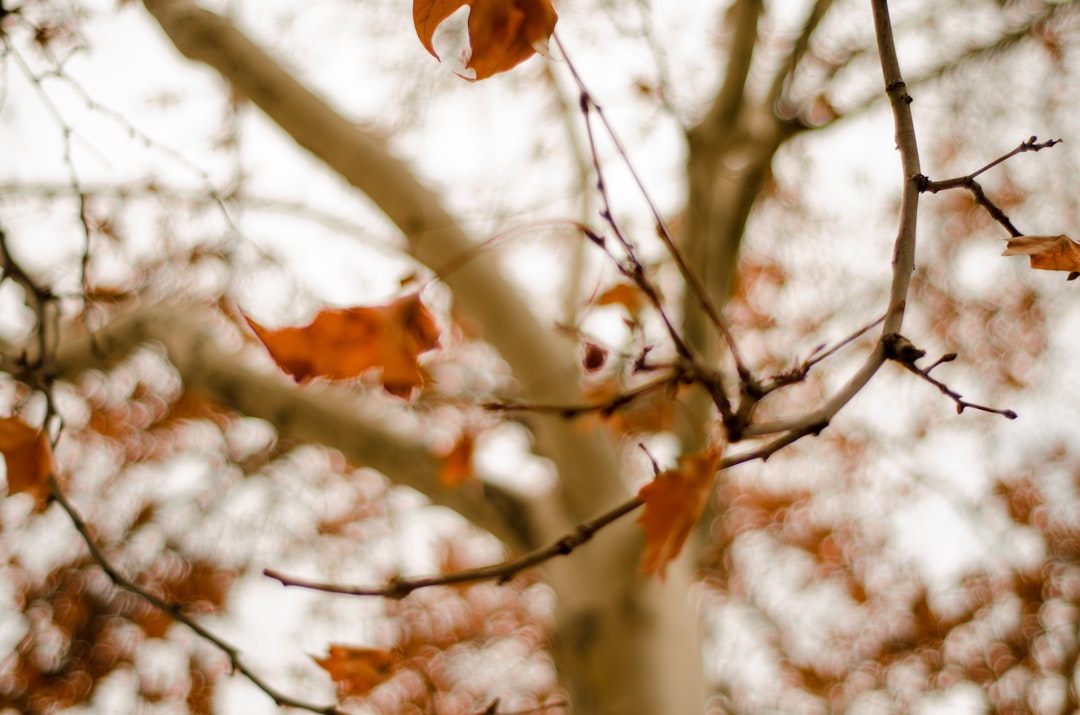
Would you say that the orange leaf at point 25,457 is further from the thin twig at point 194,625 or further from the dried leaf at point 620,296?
the dried leaf at point 620,296

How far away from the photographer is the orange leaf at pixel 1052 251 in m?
0.51

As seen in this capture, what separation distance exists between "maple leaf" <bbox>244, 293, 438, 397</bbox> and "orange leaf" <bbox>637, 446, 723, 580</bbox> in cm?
26

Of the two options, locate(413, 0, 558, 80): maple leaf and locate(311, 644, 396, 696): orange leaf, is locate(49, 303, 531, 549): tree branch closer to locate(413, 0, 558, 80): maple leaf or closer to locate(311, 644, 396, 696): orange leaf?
locate(311, 644, 396, 696): orange leaf

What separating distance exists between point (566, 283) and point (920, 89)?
4.84ft

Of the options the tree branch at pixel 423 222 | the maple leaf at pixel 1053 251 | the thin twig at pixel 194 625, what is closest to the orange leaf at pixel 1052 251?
the maple leaf at pixel 1053 251

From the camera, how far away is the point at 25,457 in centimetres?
80

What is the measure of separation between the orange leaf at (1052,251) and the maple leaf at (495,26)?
41 cm

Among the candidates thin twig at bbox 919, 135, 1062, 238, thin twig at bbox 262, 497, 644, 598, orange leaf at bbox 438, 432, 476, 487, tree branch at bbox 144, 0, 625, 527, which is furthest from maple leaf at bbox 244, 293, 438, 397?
tree branch at bbox 144, 0, 625, 527

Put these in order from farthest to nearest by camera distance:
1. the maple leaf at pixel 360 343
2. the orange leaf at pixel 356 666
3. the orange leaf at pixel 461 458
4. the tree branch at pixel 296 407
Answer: the tree branch at pixel 296 407
the orange leaf at pixel 461 458
the orange leaf at pixel 356 666
the maple leaf at pixel 360 343

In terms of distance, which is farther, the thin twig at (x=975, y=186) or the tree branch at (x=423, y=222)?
the tree branch at (x=423, y=222)

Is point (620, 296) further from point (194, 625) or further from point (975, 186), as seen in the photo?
point (194, 625)

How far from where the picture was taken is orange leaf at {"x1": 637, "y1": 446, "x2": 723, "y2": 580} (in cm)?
51

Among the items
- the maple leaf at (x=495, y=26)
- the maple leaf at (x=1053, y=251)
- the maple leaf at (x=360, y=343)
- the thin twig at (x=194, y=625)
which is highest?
the maple leaf at (x=495, y=26)

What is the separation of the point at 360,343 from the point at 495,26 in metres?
0.32
